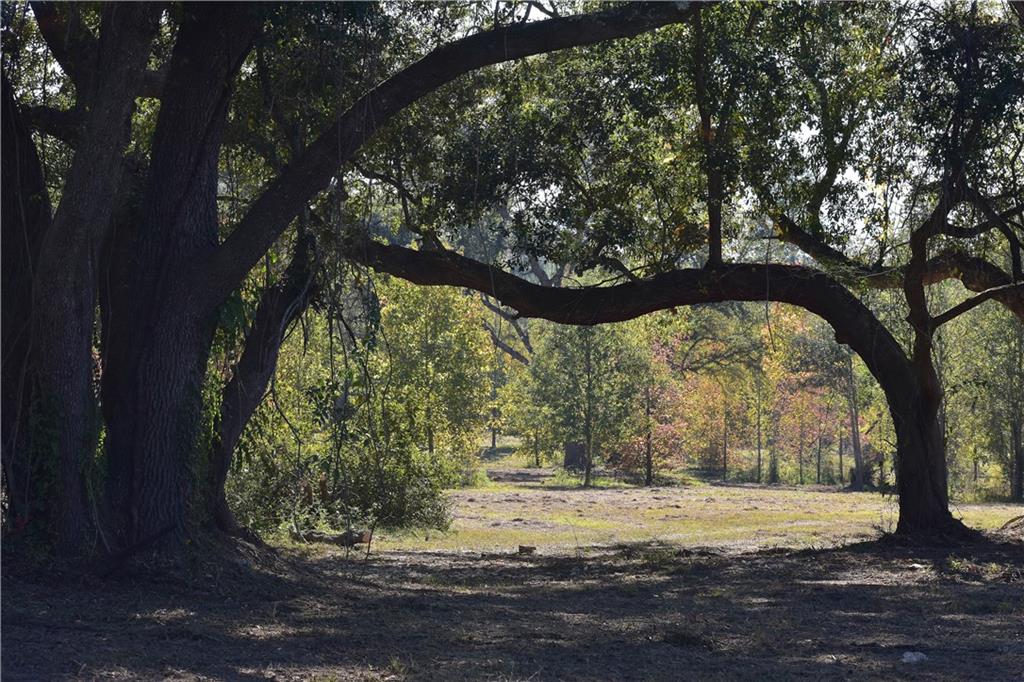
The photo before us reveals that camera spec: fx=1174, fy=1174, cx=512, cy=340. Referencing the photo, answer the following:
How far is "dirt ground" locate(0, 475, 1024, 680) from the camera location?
6.45 m

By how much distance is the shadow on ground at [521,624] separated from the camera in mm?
6410

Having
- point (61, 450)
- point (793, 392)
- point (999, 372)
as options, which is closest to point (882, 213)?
point (61, 450)

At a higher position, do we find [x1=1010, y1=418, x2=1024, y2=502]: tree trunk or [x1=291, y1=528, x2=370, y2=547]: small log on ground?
[x1=1010, y1=418, x2=1024, y2=502]: tree trunk

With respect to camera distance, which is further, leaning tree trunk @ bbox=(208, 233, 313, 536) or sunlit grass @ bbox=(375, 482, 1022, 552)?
sunlit grass @ bbox=(375, 482, 1022, 552)

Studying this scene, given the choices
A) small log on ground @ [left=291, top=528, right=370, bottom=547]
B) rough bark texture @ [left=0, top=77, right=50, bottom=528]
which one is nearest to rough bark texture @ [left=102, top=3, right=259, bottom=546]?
rough bark texture @ [left=0, top=77, right=50, bottom=528]

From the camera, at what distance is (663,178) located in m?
13.0

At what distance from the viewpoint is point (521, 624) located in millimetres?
8133

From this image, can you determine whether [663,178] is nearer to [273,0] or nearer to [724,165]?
[724,165]

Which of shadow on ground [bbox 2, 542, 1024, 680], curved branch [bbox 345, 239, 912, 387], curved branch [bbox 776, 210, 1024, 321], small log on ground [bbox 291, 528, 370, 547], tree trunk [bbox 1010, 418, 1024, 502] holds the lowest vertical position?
shadow on ground [bbox 2, 542, 1024, 680]

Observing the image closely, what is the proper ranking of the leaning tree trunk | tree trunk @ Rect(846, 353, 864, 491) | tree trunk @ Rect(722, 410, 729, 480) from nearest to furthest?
1. the leaning tree trunk
2. tree trunk @ Rect(846, 353, 864, 491)
3. tree trunk @ Rect(722, 410, 729, 480)

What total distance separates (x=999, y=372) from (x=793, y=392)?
46.6ft

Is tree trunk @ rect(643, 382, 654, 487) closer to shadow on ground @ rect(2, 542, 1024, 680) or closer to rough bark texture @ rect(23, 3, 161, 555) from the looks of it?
shadow on ground @ rect(2, 542, 1024, 680)

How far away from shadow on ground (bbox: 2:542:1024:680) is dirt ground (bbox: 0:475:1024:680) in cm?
2

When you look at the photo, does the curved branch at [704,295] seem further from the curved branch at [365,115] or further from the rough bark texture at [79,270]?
the rough bark texture at [79,270]
